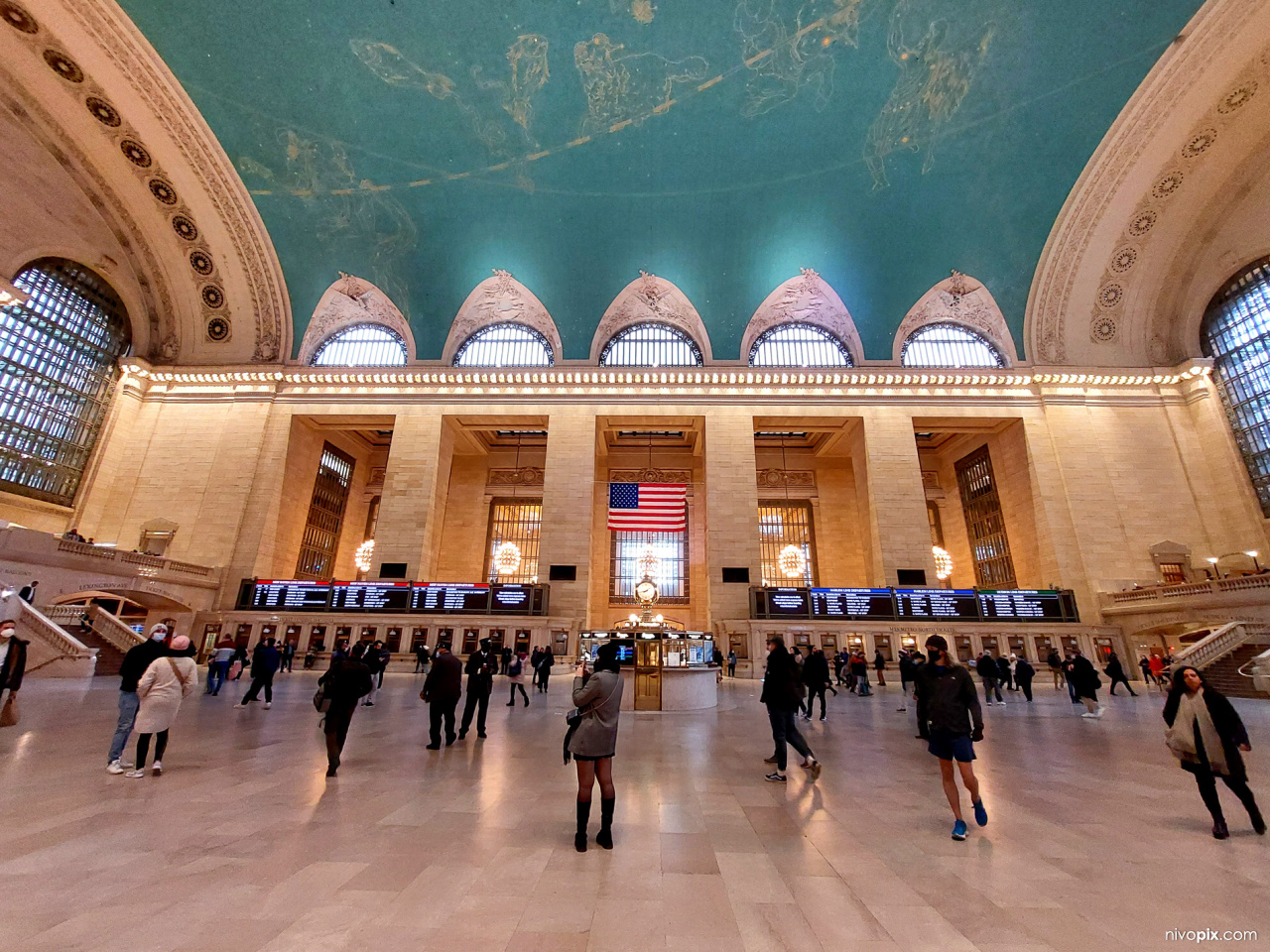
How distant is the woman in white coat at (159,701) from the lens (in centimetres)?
425

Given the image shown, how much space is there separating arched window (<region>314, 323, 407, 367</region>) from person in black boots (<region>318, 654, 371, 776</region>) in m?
19.6

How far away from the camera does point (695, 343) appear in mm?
22234

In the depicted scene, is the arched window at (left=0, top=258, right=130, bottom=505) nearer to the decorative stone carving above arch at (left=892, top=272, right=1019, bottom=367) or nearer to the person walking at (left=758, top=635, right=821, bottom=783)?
the person walking at (left=758, top=635, right=821, bottom=783)

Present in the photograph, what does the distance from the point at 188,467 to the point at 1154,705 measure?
93.1ft

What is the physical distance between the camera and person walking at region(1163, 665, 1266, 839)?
3230 millimetres

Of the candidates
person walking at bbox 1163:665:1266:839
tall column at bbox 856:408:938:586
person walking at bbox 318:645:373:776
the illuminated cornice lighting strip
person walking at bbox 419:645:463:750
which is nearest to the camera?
person walking at bbox 1163:665:1266:839

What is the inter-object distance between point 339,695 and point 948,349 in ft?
78.4

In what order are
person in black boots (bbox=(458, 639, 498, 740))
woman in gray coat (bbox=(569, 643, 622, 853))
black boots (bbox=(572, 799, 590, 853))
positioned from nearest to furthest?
black boots (bbox=(572, 799, 590, 853))
woman in gray coat (bbox=(569, 643, 622, 853))
person in black boots (bbox=(458, 639, 498, 740))

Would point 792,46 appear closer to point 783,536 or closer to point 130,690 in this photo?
point 783,536

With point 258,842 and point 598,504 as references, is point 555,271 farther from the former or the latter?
point 258,842

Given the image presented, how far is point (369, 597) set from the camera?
Result: 56.7ft

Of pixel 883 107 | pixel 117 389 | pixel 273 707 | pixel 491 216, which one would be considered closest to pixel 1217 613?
pixel 883 107

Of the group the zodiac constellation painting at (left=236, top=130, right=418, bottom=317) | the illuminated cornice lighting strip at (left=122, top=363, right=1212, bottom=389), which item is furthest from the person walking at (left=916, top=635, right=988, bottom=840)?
the zodiac constellation painting at (left=236, top=130, right=418, bottom=317)

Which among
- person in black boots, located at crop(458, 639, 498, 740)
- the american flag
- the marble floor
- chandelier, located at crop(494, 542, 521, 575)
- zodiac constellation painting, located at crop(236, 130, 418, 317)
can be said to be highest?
zodiac constellation painting, located at crop(236, 130, 418, 317)
